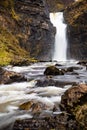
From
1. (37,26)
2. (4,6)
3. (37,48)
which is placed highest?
(4,6)

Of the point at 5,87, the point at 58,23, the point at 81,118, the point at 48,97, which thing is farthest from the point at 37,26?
the point at 81,118

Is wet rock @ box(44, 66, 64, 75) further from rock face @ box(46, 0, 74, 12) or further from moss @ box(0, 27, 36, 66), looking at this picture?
rock face @ box(46, 0, 74, 12)

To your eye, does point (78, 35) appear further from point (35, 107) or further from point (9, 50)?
point (35, 107)

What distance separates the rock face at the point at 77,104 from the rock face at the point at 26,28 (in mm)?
37326

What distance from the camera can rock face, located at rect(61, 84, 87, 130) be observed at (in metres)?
10.3

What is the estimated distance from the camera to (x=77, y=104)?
38.3 ft

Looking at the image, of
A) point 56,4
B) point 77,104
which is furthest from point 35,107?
point 56,4

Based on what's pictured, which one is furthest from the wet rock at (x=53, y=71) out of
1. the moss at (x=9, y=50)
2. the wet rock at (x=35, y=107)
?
the wet rock at (x=35, y=107)

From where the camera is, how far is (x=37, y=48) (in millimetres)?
64188

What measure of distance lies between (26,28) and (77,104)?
164ft

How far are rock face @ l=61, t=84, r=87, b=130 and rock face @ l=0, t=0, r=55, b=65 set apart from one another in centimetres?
3733

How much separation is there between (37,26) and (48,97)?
49.6 m

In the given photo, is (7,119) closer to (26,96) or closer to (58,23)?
(26,96)

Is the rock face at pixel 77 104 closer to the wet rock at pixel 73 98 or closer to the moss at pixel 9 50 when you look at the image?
the wet rock at pixel 73 98
